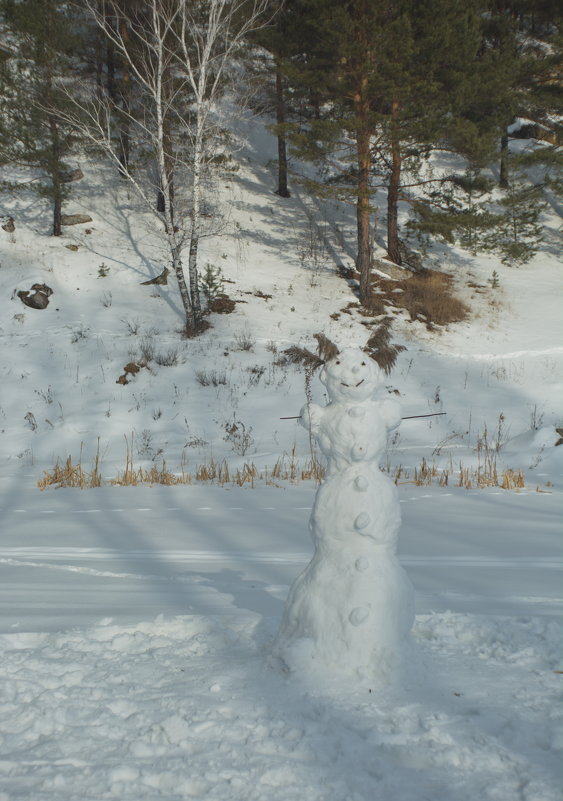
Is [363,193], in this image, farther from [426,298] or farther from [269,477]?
[269,477]

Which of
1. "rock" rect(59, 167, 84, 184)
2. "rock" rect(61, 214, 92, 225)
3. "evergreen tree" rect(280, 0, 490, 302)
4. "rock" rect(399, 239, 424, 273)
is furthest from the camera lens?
"rock" rect(59, 167, 84, 184)

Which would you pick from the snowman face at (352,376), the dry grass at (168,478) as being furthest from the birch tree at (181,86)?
the snowman face at (352,376)

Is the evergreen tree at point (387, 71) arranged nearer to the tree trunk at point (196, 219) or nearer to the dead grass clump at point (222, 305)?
the tree trunk at point (196, 219)

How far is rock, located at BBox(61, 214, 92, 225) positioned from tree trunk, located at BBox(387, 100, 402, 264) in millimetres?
9062

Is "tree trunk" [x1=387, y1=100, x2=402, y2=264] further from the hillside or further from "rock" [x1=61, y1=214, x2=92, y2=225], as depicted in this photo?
"rock" [x1=61, y1=214, x2=92, y2=225]

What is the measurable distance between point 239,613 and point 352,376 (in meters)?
1.39

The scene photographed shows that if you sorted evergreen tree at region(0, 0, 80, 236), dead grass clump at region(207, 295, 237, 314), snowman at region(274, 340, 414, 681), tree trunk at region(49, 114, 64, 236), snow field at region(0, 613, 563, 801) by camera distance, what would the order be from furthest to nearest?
tree trunk at region(49, 114, 64, 236)
evergreen tree at region(0, 0, 80, 236)
dead grass clump at region(207, 295, 237, 314)
snowman at region(274, 340, 414, 681)
snow field at region(0, 613, 563, 801)

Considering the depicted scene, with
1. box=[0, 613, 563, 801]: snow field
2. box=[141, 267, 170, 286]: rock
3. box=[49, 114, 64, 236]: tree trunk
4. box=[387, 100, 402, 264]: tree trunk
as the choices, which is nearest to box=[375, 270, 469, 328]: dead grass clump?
box=[387, 100, 402, 264]: tree trunk

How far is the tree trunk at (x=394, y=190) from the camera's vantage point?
551 inches

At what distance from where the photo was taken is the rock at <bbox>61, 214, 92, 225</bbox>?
55.5ft

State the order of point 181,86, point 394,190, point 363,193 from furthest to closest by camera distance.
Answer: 1. point 394,190
2. point 363,193
3. point 181,86

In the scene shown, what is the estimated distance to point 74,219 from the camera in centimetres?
1703

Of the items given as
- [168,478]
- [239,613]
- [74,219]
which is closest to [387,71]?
[74,219]

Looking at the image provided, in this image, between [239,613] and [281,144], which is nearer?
[239,613]
